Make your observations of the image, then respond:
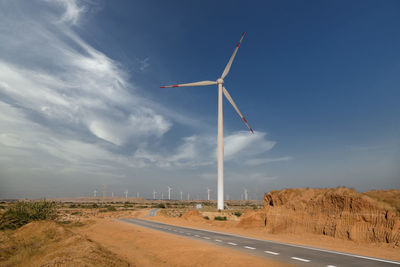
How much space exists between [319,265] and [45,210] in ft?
95.8

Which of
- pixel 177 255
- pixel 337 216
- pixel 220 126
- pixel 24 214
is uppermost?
pixel 220 126

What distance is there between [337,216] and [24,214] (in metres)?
29.6

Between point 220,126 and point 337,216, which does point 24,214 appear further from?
point 220,126

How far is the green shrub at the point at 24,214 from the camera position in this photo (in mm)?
24891

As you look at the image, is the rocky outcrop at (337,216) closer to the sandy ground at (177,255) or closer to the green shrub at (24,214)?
the sandy ground at (177,255)

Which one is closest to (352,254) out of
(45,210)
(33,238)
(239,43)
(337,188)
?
(337,188)

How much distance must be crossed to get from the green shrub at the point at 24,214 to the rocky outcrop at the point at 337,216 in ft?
79.9

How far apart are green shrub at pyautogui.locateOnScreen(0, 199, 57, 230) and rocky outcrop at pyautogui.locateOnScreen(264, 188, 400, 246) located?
79.9 feet

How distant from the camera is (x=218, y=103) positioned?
60.7m

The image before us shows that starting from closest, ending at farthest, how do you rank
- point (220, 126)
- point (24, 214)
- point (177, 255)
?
point (177, 255) → point (24, 214) → point (220, 126)

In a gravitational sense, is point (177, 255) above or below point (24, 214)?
below

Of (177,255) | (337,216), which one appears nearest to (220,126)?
(337,216)

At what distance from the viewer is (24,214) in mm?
26625

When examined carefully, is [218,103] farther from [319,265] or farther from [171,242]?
[319,265]
